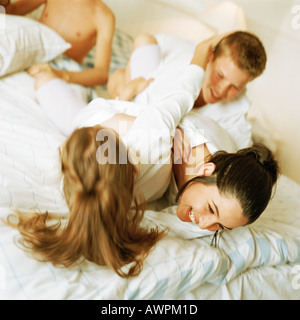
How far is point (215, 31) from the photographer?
2.21 metres

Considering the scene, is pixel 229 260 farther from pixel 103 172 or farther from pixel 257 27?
pixel 257 27

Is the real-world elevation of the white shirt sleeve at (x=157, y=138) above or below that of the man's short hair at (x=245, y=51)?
below

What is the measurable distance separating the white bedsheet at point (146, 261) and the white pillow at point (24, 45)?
0.46 ft

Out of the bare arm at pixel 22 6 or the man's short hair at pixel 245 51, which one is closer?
the man's short hair at pixel 245 51

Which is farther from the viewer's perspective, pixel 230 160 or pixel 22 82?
pixel 22 82

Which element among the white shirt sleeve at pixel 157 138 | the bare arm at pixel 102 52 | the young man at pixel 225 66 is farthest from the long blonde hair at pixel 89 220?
the bare arm at pixel 102 52

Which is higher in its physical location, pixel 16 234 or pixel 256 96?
pixel 16 234

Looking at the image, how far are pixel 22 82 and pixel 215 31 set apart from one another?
1531 mm

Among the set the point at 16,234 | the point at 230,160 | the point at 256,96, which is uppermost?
the point at 230,160

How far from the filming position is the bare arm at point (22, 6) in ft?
4.73

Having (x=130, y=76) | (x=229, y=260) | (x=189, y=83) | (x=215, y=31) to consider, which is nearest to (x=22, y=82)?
(x=130, y=76)

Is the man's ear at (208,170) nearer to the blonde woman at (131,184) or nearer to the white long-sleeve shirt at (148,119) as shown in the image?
the blonde woman at (131,184)

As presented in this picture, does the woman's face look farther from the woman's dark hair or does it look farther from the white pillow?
the white pillow
